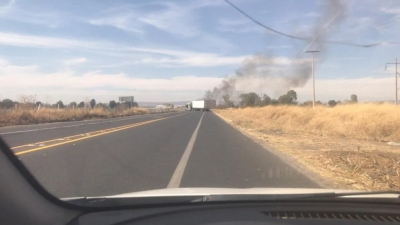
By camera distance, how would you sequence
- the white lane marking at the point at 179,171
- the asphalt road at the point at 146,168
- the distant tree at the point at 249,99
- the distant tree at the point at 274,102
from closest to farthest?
the asphalt road at the point at 146,168, the white lane marking at the point at 179,171, the distant tree at the point at 274,102, the distant tree at the point at 249,99

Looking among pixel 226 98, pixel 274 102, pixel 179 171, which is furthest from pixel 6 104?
pixel 226 98

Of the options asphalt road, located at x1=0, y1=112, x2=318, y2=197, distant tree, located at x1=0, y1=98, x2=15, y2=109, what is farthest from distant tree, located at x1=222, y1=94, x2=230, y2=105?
asphalt road, located at x1=0, y1=112, x2=318, y2=197

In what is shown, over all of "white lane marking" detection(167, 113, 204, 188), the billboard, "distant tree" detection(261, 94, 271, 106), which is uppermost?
the billboard

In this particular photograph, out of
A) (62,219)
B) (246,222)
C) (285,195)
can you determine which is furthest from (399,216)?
(62,219)

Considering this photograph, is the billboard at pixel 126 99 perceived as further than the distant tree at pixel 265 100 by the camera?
Yes

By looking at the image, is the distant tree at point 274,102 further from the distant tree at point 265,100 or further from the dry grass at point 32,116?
the dry grass at point 32,116

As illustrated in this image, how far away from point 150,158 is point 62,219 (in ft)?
33.5

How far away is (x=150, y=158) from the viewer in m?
13.8

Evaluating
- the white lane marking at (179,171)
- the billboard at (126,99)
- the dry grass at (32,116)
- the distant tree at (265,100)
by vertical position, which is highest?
the billboard at (126,99)

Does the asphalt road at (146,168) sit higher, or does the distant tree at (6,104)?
the distant tree at (6,104)

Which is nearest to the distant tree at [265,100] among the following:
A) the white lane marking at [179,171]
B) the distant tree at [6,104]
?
the distant tree at [6,104]

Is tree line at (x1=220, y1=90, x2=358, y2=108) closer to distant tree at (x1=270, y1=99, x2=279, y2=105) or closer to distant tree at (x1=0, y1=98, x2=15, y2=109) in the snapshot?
distant tree at (x1=270, y1=99, x2=279, y2=105)

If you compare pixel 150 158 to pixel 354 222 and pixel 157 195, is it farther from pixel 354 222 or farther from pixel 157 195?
A: pixel 354 222

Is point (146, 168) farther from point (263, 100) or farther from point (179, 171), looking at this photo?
point (263, 100)
